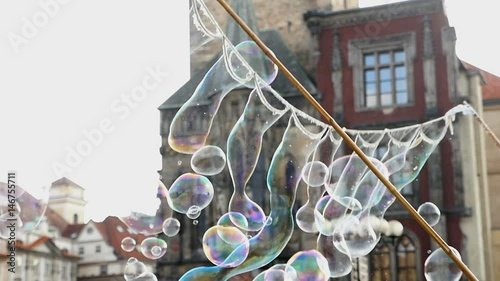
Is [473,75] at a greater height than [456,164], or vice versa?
[473,75]

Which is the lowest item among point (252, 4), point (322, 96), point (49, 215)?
point (49, 215)

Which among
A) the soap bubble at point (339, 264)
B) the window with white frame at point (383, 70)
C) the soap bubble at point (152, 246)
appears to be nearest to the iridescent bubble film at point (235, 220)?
the soap bubble at point (339, 264)

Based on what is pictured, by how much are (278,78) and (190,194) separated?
13.6 m

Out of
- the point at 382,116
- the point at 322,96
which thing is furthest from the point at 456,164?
the point at 322,96

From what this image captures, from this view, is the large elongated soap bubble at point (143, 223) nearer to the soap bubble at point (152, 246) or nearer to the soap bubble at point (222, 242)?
the soap bubble at point (152, 246)

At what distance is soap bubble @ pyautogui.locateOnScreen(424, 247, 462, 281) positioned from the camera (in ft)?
39.9

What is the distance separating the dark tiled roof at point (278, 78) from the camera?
2483 cm

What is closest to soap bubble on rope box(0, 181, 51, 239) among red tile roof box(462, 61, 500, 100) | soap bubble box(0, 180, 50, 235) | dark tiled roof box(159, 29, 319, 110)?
soap bubble box(0, 180, 50, 235)

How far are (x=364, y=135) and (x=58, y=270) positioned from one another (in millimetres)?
16131

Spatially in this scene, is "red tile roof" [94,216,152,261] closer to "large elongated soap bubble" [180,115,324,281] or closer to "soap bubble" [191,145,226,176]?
"large elongated soap bubble" [180,115,324,281]

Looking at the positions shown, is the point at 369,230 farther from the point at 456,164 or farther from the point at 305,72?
the point at 305,72

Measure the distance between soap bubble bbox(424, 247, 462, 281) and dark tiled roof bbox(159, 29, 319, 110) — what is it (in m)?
12.0

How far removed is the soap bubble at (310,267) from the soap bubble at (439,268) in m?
2.14

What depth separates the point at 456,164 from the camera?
73.8 ft
